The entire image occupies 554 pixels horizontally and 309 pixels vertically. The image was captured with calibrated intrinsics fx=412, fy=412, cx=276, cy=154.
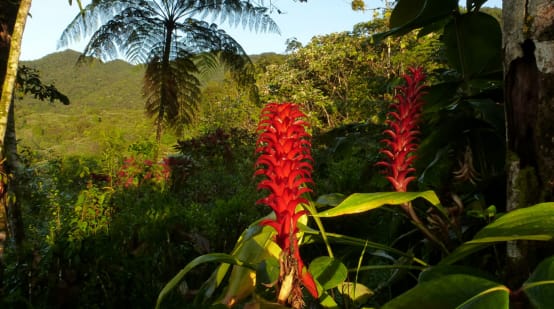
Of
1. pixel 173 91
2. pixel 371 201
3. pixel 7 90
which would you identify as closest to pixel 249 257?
pixel 371 201

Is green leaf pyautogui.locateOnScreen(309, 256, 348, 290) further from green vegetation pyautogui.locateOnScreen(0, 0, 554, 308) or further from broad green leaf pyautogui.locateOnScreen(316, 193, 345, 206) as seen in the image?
broad green leaf pyautogui.locateOnScreen(316, 193, 345, 206)

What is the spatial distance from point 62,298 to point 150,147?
3458 mm

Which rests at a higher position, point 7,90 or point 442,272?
point 7,90

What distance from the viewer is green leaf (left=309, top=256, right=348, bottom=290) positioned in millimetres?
770

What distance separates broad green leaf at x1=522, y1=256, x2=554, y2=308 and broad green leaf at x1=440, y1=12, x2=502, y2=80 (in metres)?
0.81

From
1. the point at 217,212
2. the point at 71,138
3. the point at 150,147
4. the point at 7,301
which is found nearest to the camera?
the point at 7,301

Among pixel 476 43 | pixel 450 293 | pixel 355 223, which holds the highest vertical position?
pixel 476 43

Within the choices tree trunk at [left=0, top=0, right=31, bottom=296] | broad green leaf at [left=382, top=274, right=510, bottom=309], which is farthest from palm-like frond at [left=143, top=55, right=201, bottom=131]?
broad green leaf at [left=382, top=274, right=510, bottom=309]

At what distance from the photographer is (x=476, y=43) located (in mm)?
1210

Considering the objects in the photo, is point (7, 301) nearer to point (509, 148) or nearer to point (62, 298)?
point (62, 298)

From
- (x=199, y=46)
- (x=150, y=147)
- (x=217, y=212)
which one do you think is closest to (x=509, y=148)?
(x=217, y=212)

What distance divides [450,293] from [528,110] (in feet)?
1.43

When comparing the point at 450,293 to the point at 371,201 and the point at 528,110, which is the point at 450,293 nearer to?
the point at 371,201

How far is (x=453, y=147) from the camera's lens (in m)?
1.18
